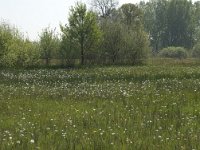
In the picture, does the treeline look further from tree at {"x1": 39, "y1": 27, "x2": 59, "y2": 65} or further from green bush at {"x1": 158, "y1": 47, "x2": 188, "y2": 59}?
green bush at {"x1": 158, "y1": 47, "x2": 188, "y2": 59}

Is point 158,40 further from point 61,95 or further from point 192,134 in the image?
point 192,134

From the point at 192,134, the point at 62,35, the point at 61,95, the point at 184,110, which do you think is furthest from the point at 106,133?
the point at 62,35

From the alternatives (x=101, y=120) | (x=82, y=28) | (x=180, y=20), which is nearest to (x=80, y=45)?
(x=82, y=28)

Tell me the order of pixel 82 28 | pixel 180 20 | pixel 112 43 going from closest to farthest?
1. pixel 82 28
2. pixel 112 43
3. pixel 180 20

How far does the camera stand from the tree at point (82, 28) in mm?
51250

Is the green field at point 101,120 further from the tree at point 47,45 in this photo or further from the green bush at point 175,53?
the green bush at point 175,53

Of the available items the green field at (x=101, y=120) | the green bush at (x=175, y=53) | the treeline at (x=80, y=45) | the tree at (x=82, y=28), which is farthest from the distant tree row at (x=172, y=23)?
the green field at (x=101, y=120)

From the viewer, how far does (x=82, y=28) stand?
51156mm

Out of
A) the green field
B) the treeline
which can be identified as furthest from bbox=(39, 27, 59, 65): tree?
the green field

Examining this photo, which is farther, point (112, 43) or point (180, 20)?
point (180, 20)

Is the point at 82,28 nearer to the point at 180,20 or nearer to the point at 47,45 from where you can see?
the point at 47,45

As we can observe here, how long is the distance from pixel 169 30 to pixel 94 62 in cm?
6581

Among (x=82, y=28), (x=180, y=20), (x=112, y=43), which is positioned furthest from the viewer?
(x=180, y=20)

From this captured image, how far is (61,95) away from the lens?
19016 millimetres
